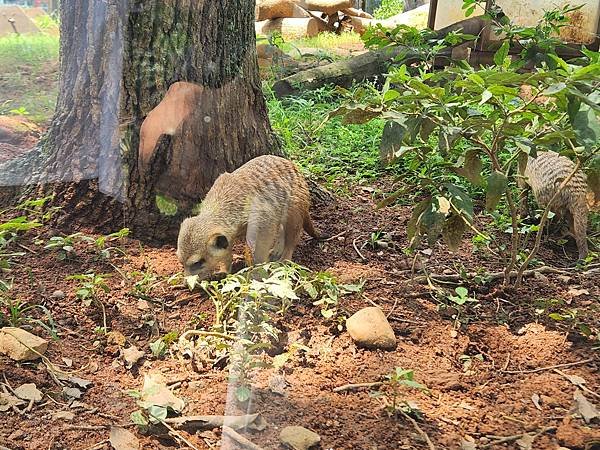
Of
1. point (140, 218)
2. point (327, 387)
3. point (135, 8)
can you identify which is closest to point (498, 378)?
point (327, 387)

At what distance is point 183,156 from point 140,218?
290 mm

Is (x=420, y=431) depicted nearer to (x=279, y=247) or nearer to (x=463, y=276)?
(x=463, y=276)

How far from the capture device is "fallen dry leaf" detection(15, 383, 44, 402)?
1345mm

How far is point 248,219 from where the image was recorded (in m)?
2.20

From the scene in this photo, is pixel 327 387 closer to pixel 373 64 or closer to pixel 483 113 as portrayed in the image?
pixel 483 113

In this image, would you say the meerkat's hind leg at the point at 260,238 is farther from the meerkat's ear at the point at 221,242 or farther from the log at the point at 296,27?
the log at the point at 296,27

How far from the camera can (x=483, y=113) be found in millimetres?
1757

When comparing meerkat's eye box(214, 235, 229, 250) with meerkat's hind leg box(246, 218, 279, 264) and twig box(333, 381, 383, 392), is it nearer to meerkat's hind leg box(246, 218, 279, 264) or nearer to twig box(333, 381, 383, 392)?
meerkat's hind leg box(246, 218, 279, 264)

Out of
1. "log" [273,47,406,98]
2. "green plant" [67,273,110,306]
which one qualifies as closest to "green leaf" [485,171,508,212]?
"green plant" [67,273,110,306]

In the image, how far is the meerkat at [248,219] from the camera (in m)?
2.08

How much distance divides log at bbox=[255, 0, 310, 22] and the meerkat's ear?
0.83 m

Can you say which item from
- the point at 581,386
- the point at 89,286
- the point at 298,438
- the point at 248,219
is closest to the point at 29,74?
the point at 89,286

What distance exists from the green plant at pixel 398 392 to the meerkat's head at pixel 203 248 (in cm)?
76

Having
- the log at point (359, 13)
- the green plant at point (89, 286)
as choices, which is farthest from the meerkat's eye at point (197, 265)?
the log at point (359, 13)
